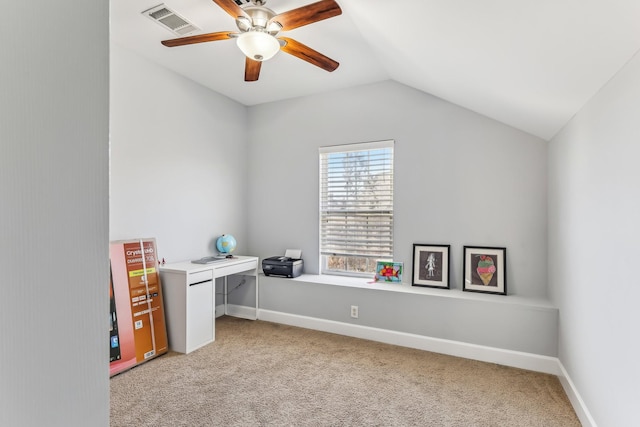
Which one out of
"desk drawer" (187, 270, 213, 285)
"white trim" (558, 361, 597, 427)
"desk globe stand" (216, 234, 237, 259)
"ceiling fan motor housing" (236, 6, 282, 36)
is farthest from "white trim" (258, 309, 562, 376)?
"ceiling fan motor housing" (236, 6, 282, 36)

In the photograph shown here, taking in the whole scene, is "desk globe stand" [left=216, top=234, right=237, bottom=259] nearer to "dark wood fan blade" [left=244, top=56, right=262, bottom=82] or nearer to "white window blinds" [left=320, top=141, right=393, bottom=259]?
"white window blinds" [left=320, top=141, right=393, bottom=259]

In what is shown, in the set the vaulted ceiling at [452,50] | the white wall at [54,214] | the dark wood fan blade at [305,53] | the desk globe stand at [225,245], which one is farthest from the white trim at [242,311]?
the white wall at [54,214]

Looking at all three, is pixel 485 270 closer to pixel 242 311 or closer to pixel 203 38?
pixel 242 311

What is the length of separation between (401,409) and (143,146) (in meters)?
3.05

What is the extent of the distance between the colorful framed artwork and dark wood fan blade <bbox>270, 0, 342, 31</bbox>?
2.44 m

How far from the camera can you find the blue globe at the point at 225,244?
3.92 meters

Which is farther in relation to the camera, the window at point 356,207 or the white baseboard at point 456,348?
the window at point 356,207

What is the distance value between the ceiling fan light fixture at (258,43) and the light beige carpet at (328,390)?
2.30m

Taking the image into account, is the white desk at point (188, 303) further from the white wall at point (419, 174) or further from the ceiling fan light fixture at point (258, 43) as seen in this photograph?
the ceiling fan light fixture at point (258, 43)

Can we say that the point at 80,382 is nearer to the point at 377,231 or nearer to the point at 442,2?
the point at 442,2

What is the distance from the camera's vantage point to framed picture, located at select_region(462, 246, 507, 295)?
313 centimetres

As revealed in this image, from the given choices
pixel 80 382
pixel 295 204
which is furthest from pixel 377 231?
pixel 80 382

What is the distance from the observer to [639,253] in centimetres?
143

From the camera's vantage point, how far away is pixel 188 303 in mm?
3100
